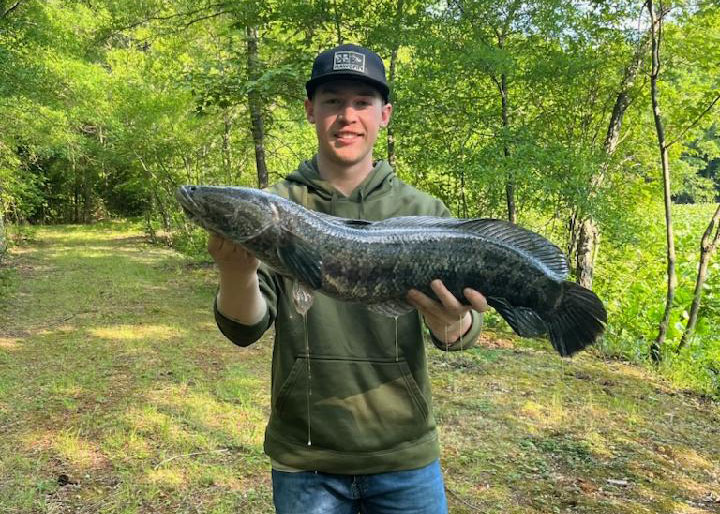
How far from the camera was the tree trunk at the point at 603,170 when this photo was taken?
852 centimetres

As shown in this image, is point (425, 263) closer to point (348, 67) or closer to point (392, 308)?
point (392, 308)

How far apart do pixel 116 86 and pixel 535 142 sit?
1582cm

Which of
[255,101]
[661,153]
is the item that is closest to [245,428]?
[255,101]

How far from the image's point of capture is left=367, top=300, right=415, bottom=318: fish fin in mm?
2082

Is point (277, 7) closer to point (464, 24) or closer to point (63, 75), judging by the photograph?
point (464, 24)

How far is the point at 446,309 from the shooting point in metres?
2.08

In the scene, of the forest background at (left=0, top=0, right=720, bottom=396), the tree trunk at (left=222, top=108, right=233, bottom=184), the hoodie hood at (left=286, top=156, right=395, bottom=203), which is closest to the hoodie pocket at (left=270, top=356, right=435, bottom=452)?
the hoodie hood at (left=286, top=156, right=395, bottom=203)

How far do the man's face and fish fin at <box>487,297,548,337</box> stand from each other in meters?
0.85

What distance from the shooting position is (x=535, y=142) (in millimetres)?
8109

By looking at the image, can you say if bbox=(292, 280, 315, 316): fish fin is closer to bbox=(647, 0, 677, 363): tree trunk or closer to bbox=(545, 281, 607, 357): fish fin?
bbox=(545, 281, 607, 357): fish fin

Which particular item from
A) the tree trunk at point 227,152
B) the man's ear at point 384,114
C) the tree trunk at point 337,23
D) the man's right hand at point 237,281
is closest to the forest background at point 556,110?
the tree trunk at point 337,23

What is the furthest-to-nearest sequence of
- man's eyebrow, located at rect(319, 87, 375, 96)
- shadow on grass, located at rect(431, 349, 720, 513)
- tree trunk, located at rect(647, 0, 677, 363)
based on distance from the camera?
tree trunk, located at rect(647, 0, 677, 363) < shadow on grass, located at rect(431, 349, 720, 513) < man's eyebrow, located at rect(319, 87, 375, 96)

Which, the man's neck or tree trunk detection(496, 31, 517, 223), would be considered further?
tree trunk detection(496, 31, 517, 223)

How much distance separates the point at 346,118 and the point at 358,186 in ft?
1.13
